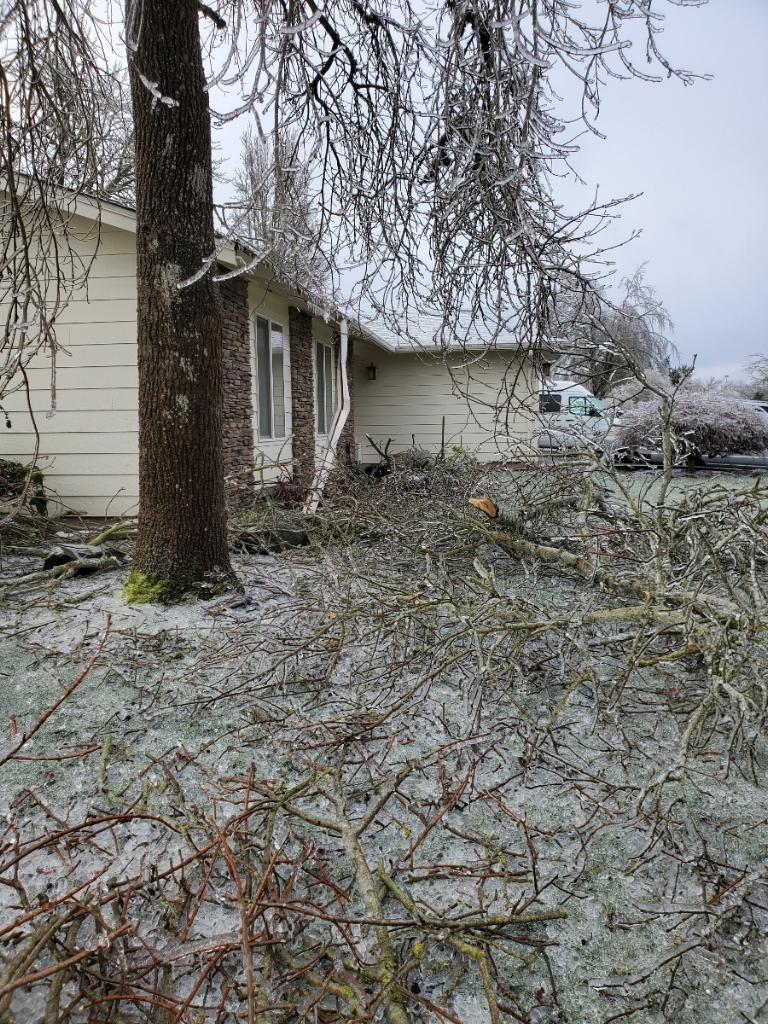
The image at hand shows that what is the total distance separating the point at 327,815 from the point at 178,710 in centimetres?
112

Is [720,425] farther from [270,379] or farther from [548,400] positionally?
[270,379]

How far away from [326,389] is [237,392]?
16.7 ft

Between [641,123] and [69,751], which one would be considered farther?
[641,123]

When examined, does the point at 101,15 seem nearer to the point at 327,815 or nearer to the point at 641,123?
the point at 641,123

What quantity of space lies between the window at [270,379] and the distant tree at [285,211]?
11.1 feet

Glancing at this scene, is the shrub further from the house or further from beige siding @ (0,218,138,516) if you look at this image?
beige siding @ (0,218,138,516)

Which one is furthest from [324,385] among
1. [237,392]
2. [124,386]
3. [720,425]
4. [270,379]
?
[720,425]

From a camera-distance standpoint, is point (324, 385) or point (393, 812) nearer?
point (393, 812)

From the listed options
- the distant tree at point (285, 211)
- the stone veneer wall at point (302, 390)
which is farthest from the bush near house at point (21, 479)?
the stone veneer wall at point (302, 390)

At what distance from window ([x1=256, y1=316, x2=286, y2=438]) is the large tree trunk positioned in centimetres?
529

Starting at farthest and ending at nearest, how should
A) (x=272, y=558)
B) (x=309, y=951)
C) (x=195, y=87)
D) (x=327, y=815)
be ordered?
(x=272, y=558)
(x=195, y=87)
(x=327, y=815)
(x=309, y=951)

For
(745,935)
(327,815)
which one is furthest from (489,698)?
(745,935)

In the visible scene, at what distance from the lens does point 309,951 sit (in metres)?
1.70

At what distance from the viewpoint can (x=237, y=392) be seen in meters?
8.87
